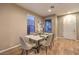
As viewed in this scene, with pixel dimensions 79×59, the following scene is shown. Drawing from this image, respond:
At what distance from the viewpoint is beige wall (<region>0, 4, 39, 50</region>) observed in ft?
5.84

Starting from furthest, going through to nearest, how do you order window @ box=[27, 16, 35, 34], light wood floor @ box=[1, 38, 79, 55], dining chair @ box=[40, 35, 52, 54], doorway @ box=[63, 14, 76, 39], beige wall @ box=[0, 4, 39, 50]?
dining chair @ box=[40, 35, 52, 54] → doorway @ box=[63, 14, 76, 39] → window @ box=[27, 16, 35, 34] → light wood floor @ box=[1, 38, 79, 55] → beige wall @ box=[0, 4, 39, 50]

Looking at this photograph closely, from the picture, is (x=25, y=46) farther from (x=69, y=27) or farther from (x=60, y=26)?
(x=69, y=27)

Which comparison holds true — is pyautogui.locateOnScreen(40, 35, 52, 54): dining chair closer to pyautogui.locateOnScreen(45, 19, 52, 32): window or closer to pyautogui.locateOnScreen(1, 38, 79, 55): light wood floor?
pyautogui.locateOnScreen(1, 38, 79, 55): light wood floor

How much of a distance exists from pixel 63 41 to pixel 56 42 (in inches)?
7.0

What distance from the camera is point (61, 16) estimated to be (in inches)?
84.9

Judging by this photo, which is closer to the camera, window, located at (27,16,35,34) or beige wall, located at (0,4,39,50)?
beige wall, located at (0,4,39,50)

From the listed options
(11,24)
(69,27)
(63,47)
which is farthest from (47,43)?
(11,24)

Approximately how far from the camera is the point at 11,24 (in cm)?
190

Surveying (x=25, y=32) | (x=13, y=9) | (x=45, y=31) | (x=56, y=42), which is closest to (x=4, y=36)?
(x=25, y=32)

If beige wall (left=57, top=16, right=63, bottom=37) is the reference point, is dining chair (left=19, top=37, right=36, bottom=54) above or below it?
below

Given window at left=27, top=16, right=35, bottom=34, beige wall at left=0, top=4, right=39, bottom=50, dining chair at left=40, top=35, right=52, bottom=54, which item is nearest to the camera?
beige wall at left=0, top=4, right=39, bottom=50

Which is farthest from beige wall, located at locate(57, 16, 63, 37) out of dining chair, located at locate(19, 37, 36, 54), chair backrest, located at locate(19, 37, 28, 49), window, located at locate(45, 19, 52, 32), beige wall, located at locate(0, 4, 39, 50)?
chair backrest, located at locate(19, 37, 28, 49)

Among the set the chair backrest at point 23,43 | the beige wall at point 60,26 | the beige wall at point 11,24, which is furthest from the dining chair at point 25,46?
the beige wall at point 60,26

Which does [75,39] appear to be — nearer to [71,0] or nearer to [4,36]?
[71,0]
